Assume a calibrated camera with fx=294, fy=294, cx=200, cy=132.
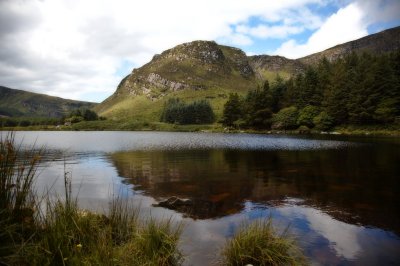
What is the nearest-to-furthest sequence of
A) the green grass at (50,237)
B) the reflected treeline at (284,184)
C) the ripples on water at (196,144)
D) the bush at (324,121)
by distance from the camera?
the green grass at (50,237) → the reflected treeline at (284,184) → the ripples on water at (196,144) → the bush at (324,121)

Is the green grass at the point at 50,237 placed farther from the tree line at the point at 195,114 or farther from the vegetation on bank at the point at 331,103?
the tree line at the point at 195,114

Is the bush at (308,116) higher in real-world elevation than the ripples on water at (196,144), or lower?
higher

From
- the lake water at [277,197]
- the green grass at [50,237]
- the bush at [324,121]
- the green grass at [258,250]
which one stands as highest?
the bush at [324,121]

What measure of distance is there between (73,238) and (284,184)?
56.5 ft

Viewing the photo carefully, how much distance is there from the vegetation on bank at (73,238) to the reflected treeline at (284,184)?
5371 millimetres

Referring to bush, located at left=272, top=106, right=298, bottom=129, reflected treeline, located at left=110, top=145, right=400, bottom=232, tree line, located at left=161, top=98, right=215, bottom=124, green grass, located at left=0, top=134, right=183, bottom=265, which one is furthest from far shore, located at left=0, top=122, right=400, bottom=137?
green grass, located at left=0, top=134, right=183, bottom=265

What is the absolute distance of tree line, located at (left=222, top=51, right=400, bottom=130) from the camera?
81000 millimetres

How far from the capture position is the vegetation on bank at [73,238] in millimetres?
5867

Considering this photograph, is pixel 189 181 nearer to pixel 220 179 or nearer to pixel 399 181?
pixel 220 179

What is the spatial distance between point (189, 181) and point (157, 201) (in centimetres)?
616

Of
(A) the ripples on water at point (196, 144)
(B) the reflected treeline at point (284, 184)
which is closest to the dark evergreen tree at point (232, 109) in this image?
(A) the ripples on water at point (196, 144)

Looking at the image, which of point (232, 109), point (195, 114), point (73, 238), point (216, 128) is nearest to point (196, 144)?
point (73, 238)

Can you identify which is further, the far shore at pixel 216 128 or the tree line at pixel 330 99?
the tree line at pixel 330 99

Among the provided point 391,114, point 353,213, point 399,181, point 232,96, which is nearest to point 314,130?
point 391,114
